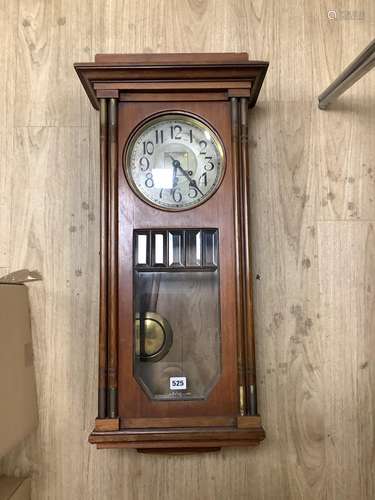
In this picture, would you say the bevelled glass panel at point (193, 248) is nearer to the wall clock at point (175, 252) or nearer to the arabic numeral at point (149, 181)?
the wall clock at point (175, 252)

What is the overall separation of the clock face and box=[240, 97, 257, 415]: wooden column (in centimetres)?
5

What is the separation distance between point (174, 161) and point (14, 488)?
2.65 ft

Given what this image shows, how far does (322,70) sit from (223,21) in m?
0.29

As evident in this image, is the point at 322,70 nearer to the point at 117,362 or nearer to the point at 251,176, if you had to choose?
the point at 251,176

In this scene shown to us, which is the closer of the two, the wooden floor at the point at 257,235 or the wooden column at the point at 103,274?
the wooden column at the point at 103,274

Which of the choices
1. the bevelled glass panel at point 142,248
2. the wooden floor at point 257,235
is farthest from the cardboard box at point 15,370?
the bevelled glass panel at point 142,248

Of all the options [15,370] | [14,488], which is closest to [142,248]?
[15,370]

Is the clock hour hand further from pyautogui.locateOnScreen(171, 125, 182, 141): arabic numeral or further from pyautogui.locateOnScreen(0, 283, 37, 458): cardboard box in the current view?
pyautogui.locateOnScreen(0, 283, 37, 458): cardboard box

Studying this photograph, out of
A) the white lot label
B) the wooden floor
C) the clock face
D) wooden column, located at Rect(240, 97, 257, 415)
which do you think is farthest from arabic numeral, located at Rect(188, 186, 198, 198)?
the white lot label

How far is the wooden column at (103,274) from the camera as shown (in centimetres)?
94

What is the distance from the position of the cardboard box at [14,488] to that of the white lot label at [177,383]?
1.39 feet

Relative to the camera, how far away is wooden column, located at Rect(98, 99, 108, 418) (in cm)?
94

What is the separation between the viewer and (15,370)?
99 cm

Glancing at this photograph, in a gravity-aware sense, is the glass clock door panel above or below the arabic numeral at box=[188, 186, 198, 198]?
below
